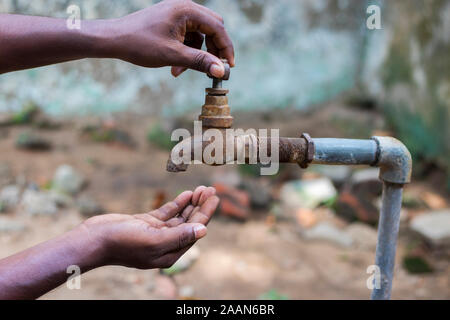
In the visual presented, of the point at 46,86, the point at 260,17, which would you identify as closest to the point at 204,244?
the point at 46,86

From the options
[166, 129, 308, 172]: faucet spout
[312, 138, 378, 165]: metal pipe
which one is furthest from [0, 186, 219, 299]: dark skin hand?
[312, 138, 378, 165]: metal pipe

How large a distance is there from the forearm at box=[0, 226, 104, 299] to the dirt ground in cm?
117

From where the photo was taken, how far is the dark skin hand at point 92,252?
3.61 feet

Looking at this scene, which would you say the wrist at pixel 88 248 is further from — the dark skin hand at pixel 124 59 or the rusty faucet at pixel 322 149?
the rusty faucet at pixel 322 149

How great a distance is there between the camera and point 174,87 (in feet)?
15.5

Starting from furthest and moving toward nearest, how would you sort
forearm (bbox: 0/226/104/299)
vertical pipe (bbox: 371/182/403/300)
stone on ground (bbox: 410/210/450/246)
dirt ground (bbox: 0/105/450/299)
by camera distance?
1. stone on ground (bbox: 410/210/450/246)
2. dirt ground (bbox: 0/105/450/299)
3. vertical pipe (bbox: 371/182/403/300)
4. forearm (bbox: 0/226/104/299)

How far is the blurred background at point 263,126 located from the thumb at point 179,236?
1.07m

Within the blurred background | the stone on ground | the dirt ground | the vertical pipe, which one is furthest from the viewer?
the stone on ground

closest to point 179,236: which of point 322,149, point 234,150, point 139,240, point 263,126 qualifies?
point 139,240

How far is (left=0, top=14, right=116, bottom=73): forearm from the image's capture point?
1.40 metres

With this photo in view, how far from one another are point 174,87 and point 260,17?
1.32 metres

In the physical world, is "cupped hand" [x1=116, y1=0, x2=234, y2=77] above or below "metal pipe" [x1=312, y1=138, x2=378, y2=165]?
above

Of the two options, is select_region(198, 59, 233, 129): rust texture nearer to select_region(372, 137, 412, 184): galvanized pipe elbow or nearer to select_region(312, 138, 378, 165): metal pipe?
select_region(312, 138, 378, 165): metal pipe
